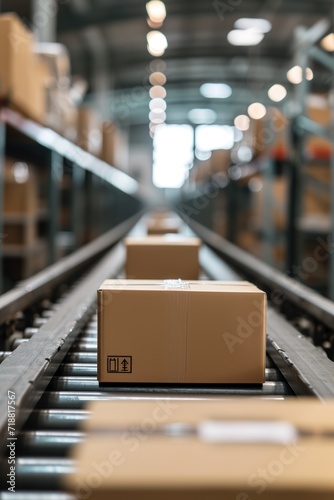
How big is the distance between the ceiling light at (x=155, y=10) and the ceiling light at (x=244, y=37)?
3.20 meters

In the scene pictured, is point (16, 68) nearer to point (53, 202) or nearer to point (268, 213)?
point (53, 202)

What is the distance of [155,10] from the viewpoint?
11.5 metres

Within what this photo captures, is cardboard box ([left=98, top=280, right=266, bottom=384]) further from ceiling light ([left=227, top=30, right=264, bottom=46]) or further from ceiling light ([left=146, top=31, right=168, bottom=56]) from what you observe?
ceiling light ([left=227, top=30, right=264, bottom=46])

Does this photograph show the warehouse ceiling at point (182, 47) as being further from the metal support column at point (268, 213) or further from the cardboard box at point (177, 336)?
the cardboard box at point (177, 336)

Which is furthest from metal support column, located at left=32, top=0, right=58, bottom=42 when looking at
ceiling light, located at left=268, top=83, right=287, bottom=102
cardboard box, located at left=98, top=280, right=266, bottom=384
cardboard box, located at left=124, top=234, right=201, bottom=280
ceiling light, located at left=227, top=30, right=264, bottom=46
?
ceiling light, located at left=268, top=83, right=287, bottom=102

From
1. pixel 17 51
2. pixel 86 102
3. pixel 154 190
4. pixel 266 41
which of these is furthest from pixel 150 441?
pixel 154 190

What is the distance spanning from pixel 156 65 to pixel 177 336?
56.1 feet

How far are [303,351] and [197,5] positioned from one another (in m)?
11.9

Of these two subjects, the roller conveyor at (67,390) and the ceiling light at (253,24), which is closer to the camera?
the roller conveyor at (67,390)

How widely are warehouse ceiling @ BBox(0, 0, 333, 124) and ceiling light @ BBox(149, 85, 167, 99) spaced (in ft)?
0.70

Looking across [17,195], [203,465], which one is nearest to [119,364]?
[203,465]

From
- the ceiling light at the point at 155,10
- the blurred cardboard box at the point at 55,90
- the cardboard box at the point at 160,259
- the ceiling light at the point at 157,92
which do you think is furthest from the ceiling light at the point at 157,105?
the cardboard box at the point at 160,259

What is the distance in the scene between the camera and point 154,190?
94.0 ft

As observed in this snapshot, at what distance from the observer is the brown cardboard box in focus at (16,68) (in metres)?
3.76
